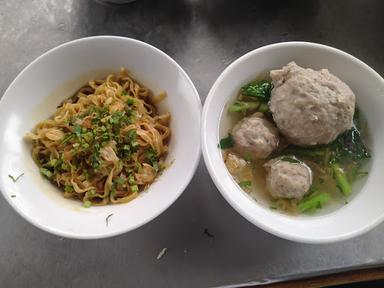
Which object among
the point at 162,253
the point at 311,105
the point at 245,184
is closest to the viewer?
the point at 311,105

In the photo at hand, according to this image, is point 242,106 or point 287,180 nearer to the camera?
point 287,180

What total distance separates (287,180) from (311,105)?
21cm

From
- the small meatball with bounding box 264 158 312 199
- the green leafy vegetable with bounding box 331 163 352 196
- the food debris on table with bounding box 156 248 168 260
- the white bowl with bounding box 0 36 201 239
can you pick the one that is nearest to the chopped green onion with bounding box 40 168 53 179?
the white bowl with bounding box 0 36 201 239

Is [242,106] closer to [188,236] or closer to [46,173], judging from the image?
[188,236]

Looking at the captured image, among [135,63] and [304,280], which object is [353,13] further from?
[304,280]

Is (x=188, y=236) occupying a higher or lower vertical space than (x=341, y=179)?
lower

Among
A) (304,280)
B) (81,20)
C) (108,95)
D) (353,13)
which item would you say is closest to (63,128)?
(108,95)

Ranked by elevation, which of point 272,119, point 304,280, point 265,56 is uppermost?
point 265,56

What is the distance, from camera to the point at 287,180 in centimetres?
115

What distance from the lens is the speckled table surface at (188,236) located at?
132 cm

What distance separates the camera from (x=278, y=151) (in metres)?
1.24

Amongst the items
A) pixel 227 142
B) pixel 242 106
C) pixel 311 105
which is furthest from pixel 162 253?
pixel 311 105

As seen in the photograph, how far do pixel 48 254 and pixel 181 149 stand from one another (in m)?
0.54

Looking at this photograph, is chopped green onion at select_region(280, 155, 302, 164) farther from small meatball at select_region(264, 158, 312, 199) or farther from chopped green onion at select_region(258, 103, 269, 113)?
chopped green onion at select_region(258, 103, 269, 113)
